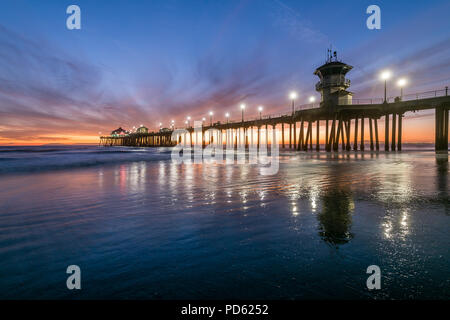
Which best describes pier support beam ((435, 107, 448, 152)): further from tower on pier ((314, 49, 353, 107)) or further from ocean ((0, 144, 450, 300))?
ocean ((0, 144, 450, 300))

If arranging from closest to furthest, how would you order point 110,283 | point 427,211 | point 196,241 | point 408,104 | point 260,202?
point 110,283
point 196,241
point 427,211
point 260,202
point 408,104

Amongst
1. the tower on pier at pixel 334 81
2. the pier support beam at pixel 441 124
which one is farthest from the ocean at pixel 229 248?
the tower on pier at pixel 334 81

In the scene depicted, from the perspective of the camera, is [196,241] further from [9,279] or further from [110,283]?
[9,279]

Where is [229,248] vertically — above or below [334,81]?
below

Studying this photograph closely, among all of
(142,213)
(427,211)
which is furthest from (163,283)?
(427,211)

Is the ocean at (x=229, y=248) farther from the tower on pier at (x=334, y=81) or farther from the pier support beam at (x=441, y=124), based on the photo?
the tower on pier at (x=334, y=81)

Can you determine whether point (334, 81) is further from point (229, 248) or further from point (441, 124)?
point (229, 248)

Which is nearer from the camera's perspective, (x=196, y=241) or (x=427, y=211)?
(x=196, y=241)

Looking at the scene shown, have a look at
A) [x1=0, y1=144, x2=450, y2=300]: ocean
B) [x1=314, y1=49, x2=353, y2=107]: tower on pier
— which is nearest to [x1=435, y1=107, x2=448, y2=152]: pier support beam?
[x1=314, y1=49, x2=353, y2=107]: tower on pier

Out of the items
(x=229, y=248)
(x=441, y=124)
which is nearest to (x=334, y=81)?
(x=441, y=124)

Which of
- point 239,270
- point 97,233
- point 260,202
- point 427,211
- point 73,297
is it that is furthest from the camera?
point 260,202

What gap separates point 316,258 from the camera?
3430 mm

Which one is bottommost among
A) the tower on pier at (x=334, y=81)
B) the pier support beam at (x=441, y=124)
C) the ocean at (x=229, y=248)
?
the ocean at (x=229, y=248)
